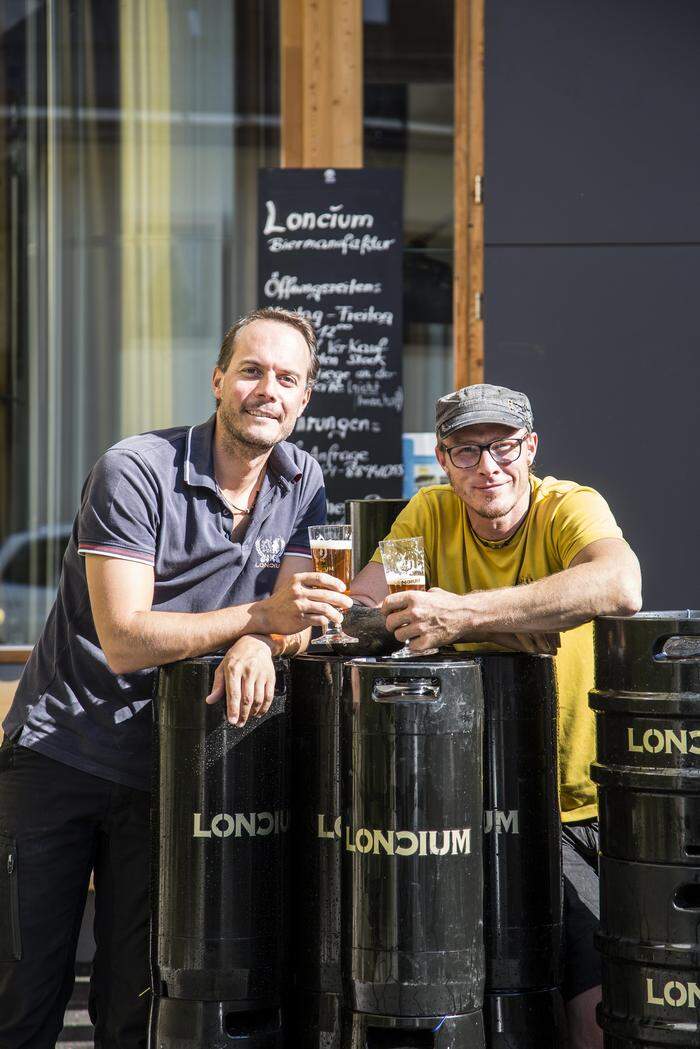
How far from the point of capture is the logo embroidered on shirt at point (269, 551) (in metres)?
3.07

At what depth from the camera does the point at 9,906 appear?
9.86ft

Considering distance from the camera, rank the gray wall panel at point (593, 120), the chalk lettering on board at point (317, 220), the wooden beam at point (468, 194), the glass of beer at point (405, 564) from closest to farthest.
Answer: the glass of beer at point (405, 564) < the gray wall panel at point (593, 120) < the wooden beam at point (468, 194) < the chalk lettering on board at point (317, 220)

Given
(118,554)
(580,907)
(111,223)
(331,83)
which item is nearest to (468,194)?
(331,83)

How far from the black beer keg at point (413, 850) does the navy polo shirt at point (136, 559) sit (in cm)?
68

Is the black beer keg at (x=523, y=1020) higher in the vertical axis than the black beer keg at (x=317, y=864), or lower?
lower

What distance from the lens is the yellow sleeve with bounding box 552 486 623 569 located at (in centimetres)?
298

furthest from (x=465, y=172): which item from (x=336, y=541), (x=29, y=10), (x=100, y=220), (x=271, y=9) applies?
(x=336, y=541)

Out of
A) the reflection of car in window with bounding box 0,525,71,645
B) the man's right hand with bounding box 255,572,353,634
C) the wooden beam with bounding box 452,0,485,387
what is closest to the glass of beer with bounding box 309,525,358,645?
the man's right hand with bounding box 255,572,353,634

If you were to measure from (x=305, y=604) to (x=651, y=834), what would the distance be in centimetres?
84

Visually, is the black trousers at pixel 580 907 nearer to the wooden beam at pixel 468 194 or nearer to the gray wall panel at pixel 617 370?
the gray wall panel at pixel 617 370

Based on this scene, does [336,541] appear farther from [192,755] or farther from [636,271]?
[636,271]

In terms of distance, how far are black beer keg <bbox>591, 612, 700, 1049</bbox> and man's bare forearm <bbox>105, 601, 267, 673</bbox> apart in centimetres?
79

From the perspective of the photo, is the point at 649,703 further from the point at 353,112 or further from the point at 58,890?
the point at 353,112

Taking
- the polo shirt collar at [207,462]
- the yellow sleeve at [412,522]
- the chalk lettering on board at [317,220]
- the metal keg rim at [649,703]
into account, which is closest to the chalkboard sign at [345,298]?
the chalk lettering on board at [317,220]
